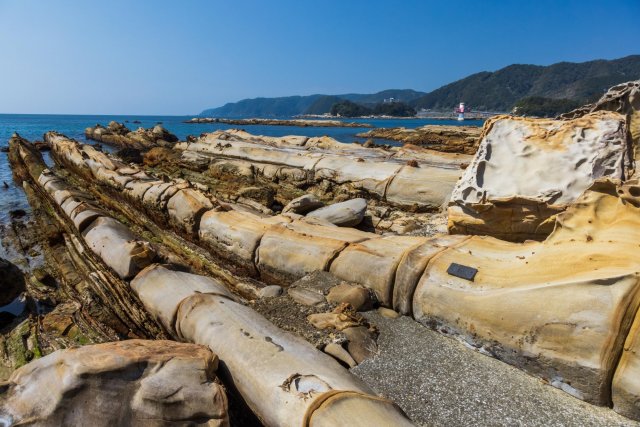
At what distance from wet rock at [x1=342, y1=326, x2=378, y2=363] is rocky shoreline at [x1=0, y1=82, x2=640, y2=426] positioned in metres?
0.02

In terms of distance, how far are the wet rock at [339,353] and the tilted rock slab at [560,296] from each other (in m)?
1.15

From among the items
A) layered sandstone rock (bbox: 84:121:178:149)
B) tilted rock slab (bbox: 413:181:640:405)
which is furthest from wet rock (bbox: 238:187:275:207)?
layered sandstone rock (bbox: 84:121:178:149)

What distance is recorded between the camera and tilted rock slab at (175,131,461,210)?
10336 millimetres

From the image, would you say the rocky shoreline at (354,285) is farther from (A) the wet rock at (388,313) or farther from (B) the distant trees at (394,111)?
(B) the distant trees at (394,111)

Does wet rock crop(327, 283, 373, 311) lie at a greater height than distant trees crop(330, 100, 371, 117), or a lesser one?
greater

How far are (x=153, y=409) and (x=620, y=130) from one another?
696cm

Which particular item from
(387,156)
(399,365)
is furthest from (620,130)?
(387,156)

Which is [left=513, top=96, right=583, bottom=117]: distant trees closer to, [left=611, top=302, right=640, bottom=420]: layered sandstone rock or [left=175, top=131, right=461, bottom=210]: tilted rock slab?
[left=175, top=131, right=461, bottom=210]: tilted rock slab

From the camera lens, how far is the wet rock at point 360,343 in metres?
4.44

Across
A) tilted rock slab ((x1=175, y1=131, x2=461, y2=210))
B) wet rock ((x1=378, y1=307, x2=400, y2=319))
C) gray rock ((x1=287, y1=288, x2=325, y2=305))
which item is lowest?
wet rock ((x1=378, y1=307, x2=400, y2=319))

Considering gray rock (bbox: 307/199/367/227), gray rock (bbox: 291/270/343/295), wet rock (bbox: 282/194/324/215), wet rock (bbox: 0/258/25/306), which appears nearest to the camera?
gray rock (bbox: 291/270/343/295)

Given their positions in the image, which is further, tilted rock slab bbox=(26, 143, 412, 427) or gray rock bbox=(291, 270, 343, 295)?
gray rock bbox=(291, 270, 343, 295)

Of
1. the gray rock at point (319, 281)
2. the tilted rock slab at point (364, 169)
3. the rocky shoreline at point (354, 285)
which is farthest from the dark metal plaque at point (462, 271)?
the tilted rock slab at point (364, 169)

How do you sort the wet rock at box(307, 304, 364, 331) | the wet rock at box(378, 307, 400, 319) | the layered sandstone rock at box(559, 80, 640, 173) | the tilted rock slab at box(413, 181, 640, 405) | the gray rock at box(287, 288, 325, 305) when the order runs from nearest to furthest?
the tilted rock slab at box(413, 181, 640, 405) → the wet rock at box(307, 304, 364, 331) → the wet rock at box(378, 307, 400, 319) → the gray rock at box(287, 288, 325, 305) → the layered sandstone rock at box(559, 80, 640, 173)
